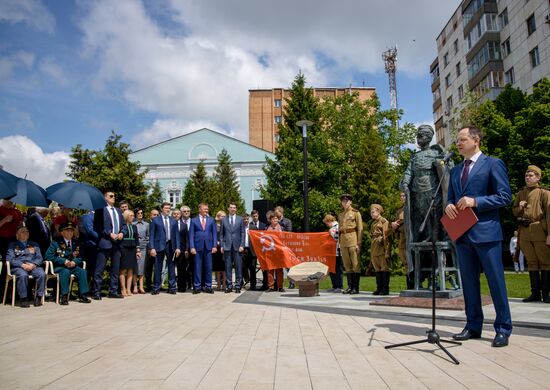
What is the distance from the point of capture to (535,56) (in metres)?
31.1

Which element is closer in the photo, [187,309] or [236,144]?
[187,309]

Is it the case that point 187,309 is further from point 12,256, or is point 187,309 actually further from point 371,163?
point 371,163

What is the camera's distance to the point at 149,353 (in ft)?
13.6

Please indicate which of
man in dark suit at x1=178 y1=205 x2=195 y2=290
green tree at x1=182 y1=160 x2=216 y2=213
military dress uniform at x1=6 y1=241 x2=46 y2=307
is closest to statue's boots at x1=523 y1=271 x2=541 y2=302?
man in dark suit at x1=178 y1=205 x2=195 y2=290

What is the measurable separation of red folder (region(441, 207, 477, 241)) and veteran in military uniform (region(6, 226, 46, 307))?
7.67 metres

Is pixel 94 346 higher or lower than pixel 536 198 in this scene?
lower

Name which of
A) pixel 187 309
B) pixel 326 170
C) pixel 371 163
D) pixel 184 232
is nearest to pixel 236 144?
pixel 326 170

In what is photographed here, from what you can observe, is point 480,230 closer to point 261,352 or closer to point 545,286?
point 261,352

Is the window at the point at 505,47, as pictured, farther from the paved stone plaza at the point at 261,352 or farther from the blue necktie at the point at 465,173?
the blue necktie at the point at 465,173

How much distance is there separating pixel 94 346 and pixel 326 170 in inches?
1163

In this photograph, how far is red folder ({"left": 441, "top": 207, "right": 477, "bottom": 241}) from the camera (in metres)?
4.46

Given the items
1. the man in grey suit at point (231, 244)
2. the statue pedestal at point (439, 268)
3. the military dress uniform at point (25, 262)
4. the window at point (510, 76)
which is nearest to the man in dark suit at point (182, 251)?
the man in grey suit at point (231, 244)

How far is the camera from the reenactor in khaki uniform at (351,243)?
10.2 meters

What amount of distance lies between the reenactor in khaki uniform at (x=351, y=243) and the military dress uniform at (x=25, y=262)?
660 cm
